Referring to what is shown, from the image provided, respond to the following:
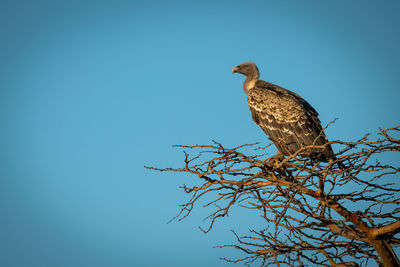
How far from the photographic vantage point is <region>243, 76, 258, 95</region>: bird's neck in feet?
30.8

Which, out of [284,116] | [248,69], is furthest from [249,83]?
[284,116]

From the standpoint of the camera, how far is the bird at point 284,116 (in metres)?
7.82

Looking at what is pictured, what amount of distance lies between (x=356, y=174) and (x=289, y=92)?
4.03 metres

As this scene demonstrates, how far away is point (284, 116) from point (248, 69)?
2.11m

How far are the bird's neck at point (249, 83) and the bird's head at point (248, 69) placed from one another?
40mm

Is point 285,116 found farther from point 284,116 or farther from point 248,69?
point 248,69

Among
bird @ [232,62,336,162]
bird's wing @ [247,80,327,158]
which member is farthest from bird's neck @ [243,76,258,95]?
bird's wing @ [247,80,327,158]

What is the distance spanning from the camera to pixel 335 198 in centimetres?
541

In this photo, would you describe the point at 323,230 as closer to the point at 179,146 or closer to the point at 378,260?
the point at 378,260

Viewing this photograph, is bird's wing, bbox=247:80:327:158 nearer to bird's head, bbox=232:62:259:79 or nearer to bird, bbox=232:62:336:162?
bird, bbox=232:62:336:162

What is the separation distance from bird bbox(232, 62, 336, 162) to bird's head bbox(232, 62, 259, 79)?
0.57 metres

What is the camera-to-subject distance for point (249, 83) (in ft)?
31.2

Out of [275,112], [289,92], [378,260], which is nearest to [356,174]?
[378,260]

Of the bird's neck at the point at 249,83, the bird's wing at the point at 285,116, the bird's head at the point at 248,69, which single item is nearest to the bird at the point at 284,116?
the bird's wing at the point at 285,116
